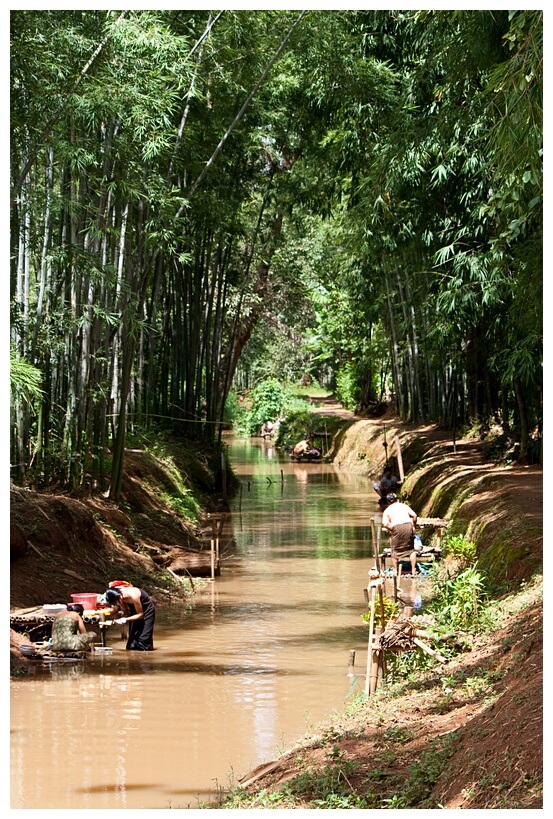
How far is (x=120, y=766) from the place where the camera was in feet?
21.5

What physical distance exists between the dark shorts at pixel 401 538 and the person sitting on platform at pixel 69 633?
4.07 metres

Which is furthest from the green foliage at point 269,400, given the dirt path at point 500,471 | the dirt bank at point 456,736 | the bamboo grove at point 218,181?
the dirt bank at point 456,736

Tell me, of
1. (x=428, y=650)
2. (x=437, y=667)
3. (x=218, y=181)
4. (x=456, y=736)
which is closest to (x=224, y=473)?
(x=218, y=181)

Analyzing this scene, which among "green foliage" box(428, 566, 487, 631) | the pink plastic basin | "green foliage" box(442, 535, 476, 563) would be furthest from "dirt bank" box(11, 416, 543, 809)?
the pink plastic basin

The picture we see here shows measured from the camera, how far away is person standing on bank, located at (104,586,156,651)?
9.58m

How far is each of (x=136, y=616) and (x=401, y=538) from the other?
361 centimetres

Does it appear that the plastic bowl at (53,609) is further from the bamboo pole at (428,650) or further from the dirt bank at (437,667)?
the bamboo pole at (428,650)

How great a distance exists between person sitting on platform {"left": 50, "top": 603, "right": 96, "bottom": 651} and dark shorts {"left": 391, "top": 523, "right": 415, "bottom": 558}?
4.07 meters

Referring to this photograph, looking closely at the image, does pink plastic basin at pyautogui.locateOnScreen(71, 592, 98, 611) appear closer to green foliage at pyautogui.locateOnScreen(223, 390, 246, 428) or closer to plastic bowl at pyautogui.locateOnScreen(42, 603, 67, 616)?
plastic bowl at pyautogui.locateOnScreen(42, 603, 67, 616)

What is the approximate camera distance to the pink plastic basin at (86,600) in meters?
9.45

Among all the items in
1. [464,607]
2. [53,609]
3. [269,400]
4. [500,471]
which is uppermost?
[269,400]

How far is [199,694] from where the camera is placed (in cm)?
833

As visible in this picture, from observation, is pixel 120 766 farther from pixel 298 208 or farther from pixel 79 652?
pixel 298 208

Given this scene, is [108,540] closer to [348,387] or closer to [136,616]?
[136,616]
